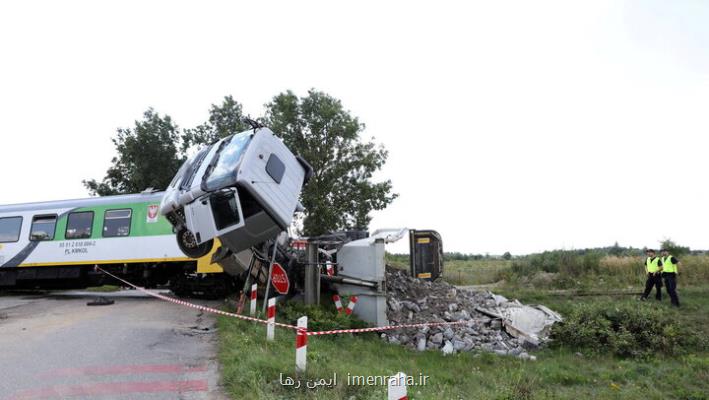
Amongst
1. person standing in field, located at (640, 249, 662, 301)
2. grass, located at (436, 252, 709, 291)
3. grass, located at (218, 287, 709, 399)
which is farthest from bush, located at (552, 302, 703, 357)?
grass, located at (436, 252, 709, 291)

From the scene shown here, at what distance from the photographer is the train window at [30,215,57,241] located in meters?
Answer: 13.6

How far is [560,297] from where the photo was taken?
14.5 metres

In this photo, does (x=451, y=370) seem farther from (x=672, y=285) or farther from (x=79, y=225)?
(x=79, y=225)

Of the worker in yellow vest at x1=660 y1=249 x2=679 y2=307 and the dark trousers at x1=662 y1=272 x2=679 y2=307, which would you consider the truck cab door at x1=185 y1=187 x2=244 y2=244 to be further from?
the dark trousers at x1=662 y1=272 x2=679 y2=307

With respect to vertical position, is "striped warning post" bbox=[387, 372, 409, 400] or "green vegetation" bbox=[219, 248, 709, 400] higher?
"striped warning post" bbox=[387, 372, 409, 400]

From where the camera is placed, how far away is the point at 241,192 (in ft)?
27.0

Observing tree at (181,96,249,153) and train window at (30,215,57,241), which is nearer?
train window at (30,215,57,241)

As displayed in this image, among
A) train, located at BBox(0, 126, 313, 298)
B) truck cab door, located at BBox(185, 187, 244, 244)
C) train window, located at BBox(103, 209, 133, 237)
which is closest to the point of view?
truck cab door, located at BBox(185, 187, 244, 244)

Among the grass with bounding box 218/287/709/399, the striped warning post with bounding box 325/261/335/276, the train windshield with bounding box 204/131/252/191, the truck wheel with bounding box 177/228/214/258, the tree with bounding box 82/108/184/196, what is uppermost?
the tree with bounding box 82/108/184/196

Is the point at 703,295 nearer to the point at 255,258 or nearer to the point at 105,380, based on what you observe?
the point at 255,258

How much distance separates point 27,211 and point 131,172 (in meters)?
12.4

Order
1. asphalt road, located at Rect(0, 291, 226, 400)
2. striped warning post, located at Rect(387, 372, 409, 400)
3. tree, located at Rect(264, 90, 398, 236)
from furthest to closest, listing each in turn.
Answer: tree, located at Rect(264, 90, 398, 236)
asphalt road, located at Rect(0, 291, 226, 400)
striped warning post, located at Rect(387, 372, 409, 400)

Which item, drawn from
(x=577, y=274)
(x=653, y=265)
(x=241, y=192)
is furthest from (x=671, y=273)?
(x=241, y=192)

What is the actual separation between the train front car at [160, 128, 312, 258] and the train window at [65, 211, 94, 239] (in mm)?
5414
